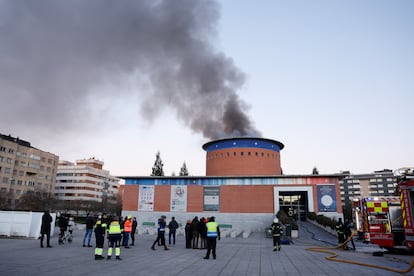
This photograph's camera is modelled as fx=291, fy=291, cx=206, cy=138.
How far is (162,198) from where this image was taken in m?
41.0

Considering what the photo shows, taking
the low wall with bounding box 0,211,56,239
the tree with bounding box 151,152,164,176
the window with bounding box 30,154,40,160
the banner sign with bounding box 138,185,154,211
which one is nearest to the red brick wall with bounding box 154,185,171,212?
the banner sign with bounding box 138,185,154,211

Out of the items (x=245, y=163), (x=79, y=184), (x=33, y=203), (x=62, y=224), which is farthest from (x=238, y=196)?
(x=79, y=184)

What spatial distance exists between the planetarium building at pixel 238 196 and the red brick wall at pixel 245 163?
0.16 m

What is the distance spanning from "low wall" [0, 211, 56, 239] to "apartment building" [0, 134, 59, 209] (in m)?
55.1

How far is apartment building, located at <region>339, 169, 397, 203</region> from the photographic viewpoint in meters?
127

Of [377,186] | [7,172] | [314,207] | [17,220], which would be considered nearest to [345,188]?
[377,186]

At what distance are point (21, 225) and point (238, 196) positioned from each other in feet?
83.2

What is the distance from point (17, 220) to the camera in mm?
19125

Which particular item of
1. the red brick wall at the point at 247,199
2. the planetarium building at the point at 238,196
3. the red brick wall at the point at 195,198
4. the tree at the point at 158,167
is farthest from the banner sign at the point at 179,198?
the tree at the point at 158,167

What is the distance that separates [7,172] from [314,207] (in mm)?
73349

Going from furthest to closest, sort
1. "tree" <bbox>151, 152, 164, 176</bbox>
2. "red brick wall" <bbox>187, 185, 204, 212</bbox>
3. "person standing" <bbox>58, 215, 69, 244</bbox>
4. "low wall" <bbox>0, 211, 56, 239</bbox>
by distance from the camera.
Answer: "tree" <bbox>151, 152, 164, 176</bbox> → "red brick wall" <bbox>187, 185, 204, 212</bbox> → "low wall" <bbox>0, 211, 56, 239</bbox> → "person standing" <bbox>58, 215, 69, 244</bbox>

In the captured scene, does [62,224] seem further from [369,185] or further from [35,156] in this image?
[369,185]

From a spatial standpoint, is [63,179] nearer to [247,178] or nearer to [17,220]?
[247,178]

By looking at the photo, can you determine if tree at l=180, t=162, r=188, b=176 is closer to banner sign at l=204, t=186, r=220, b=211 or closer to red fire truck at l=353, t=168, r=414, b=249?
banner sign at l=204, t=186, r=220, b=211
